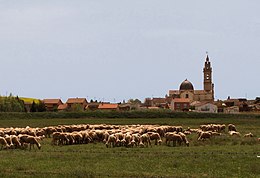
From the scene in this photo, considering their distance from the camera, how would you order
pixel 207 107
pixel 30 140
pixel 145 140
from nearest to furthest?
pixel 30 140 → pixel 145 140 → pixel 207 107

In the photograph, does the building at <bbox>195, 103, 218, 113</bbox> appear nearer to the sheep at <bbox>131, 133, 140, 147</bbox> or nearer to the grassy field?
the sheep at <bbox>131, 133, 140, 147</bbox>

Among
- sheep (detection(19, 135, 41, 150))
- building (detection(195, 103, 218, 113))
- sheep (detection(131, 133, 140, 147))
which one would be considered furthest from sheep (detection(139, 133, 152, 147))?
building (detection(195, 103, 218, 113))

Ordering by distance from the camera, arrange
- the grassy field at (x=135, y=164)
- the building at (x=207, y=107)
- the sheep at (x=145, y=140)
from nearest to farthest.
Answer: the grassy field at (x=135, y=164)
the sheep at (x=145, y=140)
the building at (x=207, y=107)

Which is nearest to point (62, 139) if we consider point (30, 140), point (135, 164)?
point (30, 140)

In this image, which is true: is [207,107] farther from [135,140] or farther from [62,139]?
[135,140]

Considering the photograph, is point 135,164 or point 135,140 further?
point 135,140

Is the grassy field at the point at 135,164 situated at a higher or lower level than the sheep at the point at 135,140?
lower

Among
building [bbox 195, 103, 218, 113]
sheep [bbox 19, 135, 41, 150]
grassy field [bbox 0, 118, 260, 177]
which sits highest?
building [bbox 195, 103, 218, 113]

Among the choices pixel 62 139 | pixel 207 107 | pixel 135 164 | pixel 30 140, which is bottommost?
pixel 135 164

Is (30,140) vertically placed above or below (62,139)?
above

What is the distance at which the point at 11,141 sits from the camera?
34969 mm

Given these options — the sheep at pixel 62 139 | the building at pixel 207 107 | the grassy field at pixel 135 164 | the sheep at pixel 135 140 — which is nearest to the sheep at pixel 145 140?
the sheep at pixel 135 140

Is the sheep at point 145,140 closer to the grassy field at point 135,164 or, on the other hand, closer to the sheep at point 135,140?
the sheep at point 135,140

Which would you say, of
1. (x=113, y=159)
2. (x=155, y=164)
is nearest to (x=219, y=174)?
(x=155, y=164)
